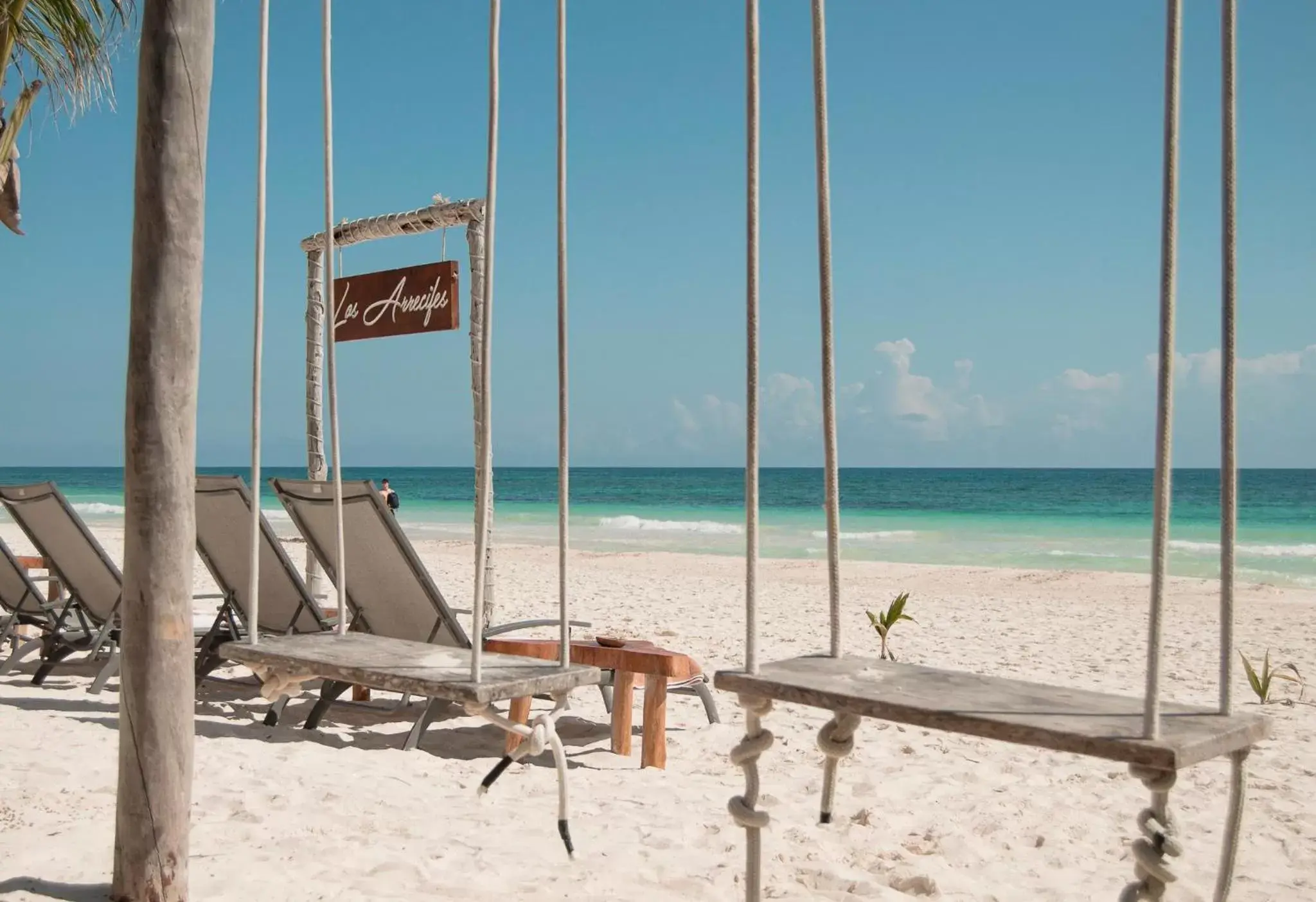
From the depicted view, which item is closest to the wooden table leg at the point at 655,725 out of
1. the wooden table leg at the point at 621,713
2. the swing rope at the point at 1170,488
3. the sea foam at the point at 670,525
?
the wooden table leg at the point at 621,713

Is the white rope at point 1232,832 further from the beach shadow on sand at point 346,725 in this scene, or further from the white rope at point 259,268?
the beach shadow on sand at point 346,725

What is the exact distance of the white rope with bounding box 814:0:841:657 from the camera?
167 cm

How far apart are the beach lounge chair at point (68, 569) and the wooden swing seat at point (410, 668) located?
3.11 metres

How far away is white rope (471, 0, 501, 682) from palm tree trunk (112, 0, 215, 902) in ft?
2.15

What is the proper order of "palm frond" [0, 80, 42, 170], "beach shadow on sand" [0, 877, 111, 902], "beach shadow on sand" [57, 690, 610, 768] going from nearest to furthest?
"beach shadow on sand" [0, 877, 111, 902]
"palm frond" [0, 80, 42, 170]
"beach shadow on sand" [57, 690, 610, 768]

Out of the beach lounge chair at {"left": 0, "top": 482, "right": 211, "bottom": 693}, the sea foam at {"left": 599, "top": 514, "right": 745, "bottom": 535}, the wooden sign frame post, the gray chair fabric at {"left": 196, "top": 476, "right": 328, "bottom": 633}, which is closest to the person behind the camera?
the gray chair fabric at {"left": 196, "top": 476, "right": 328, "bottom": 633}

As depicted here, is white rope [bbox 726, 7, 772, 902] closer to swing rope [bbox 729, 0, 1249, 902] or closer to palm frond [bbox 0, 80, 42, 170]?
swing rope [bbox 729, 0, 1249, 902]

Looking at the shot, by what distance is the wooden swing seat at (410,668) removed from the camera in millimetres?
1855

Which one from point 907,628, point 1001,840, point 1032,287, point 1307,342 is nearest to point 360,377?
point 1032,287

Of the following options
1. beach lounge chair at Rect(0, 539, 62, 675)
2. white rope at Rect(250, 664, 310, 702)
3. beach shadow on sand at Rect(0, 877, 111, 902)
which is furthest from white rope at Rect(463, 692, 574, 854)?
beach lounge chair at Rect(0, 539, 62, 675)

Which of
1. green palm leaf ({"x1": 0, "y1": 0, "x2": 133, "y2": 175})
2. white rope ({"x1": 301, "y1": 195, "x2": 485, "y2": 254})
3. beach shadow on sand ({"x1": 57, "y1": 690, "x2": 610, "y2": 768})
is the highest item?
green palm leaf ({"x1": 0, "y1": 0, "x2": 133, "y2": 175})

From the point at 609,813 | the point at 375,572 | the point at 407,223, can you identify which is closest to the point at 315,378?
the point at 407,223

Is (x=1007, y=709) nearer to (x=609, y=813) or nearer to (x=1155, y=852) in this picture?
(x=1155, y=852)

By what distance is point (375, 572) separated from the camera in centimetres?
414
